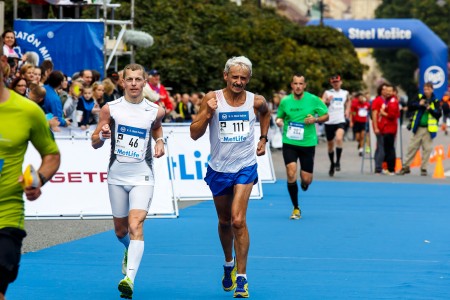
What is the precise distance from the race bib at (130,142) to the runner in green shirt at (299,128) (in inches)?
246

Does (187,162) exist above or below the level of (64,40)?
below

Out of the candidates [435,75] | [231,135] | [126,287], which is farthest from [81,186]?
[435,75]

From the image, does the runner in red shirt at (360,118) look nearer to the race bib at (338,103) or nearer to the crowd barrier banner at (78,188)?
the race bib at (338,103)

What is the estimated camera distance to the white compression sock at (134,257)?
343 inches

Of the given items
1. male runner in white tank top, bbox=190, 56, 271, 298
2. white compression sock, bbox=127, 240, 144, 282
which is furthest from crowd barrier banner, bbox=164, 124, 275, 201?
white compression sock, bbox=127, 240, 144, 282

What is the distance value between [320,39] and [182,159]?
104 feet

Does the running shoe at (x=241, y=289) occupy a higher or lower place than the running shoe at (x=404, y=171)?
higher

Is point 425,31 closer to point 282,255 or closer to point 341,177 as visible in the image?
point 341,177

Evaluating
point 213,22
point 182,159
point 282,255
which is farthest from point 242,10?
point 282,255

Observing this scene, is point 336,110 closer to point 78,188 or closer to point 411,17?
point 78,188

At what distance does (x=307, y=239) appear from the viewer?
1317 cm

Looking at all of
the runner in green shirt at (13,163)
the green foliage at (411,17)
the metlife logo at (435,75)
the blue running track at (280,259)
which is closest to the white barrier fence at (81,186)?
the blue running track at (280,259)

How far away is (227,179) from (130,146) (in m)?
0.81

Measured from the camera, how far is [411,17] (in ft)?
348
